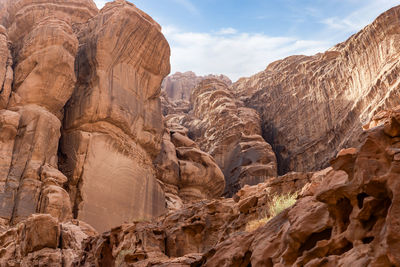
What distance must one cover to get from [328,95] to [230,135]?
9.20 meters

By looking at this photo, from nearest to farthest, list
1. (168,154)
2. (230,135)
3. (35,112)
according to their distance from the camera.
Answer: (35,112) → (168,154) → (230,135)

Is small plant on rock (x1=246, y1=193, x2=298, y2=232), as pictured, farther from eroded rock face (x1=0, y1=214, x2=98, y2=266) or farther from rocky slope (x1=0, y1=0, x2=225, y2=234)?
rocky slope (x1=0, y1=0, x2=225, y2=234)

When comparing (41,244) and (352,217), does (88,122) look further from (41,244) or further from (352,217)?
(352,217)

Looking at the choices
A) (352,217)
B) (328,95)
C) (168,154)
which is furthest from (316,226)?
(328,95)

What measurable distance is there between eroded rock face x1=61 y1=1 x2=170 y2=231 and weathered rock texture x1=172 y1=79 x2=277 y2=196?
873cm

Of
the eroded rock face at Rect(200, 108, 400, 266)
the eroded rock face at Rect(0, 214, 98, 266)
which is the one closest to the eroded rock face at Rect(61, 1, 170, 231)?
the eroded rock face at Rect(0, 214, 98, 266)

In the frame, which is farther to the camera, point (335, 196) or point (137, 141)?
point (137, 141)

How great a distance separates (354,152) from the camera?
22.5ft

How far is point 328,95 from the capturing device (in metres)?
38.4

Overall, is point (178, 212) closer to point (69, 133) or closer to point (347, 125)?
point (69, 133)

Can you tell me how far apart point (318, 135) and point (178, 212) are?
25196 millimetres

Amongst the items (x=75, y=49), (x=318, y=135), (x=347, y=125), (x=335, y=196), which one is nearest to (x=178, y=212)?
(x=335, y=196)

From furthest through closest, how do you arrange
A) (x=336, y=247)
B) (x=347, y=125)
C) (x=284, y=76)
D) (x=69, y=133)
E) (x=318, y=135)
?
(x=284, y=76) < (x=318, y=135) < (x=347, y=125) < (x=69, y=133) < (x=336, y=247)

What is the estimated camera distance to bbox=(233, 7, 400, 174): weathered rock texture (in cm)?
3128
